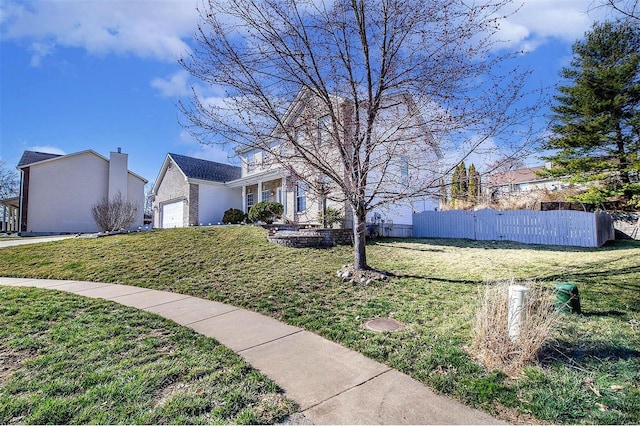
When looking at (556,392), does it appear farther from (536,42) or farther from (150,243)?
(150,243)

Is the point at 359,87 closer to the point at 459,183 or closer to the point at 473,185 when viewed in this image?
the point at 459,183

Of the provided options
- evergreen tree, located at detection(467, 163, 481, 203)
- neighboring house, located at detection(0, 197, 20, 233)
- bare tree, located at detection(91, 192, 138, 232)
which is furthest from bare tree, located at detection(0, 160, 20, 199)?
evergreen tree, located at detection(467, 163, 481, 203)

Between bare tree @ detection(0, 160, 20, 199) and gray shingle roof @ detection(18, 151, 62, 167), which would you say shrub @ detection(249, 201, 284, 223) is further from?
bare tree @ detection(0, 160, 20, 199)

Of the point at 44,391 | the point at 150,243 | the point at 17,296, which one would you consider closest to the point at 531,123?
the point at 44,391

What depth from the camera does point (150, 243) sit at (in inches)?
468

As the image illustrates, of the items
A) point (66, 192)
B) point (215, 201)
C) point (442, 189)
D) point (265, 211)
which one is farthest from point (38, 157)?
point (442, 189)

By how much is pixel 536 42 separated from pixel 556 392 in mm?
6246

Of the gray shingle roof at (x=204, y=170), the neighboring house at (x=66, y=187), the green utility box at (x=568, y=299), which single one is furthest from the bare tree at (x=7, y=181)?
the green utility box at (x=568, y=299)

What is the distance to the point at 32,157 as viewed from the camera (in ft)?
72.9

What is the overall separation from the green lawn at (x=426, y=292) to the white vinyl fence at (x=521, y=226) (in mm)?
998

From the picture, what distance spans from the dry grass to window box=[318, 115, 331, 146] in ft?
15.3

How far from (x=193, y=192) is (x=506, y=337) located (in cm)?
2136

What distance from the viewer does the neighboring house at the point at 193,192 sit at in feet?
70.8

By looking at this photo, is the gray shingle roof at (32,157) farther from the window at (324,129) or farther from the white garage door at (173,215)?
the window at (324,129)
